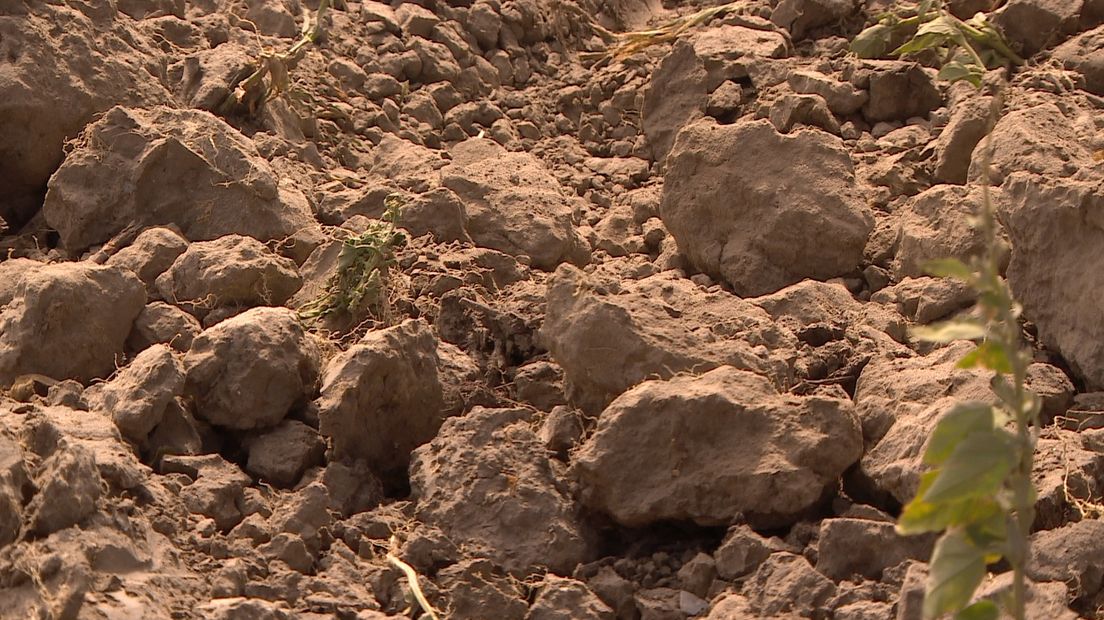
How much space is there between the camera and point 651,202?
405 centimetres

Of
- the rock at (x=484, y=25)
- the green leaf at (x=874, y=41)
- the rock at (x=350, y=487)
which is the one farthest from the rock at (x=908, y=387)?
the rock at (x=484, y=25)

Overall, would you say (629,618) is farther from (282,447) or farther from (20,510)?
(20,510)

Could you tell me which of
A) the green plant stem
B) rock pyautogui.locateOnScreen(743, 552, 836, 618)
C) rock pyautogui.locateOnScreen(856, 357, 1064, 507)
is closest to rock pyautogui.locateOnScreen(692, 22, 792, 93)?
rock pyautogui.locateOnScreen(856, 357, 1064, 507)

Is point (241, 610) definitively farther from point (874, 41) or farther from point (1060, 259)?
point (874, 41)

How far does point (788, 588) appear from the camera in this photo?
2457mm

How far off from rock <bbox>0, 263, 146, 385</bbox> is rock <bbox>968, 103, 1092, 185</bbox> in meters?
1.89

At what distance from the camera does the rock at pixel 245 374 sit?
116 inches

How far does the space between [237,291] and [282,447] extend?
551 millimetres

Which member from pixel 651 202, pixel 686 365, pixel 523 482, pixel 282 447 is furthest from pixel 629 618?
pixel 651 202

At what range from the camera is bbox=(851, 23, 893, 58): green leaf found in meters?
4.23

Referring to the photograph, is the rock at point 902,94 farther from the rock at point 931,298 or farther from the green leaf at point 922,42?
the rock at point 931,298

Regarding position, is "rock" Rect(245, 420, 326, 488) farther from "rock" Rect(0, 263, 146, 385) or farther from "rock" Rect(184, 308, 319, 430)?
"rock" Rect(0, 263, 146, 385)

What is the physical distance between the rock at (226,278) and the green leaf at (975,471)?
196 cm

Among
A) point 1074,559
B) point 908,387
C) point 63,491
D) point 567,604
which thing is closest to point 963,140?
point 908,387
